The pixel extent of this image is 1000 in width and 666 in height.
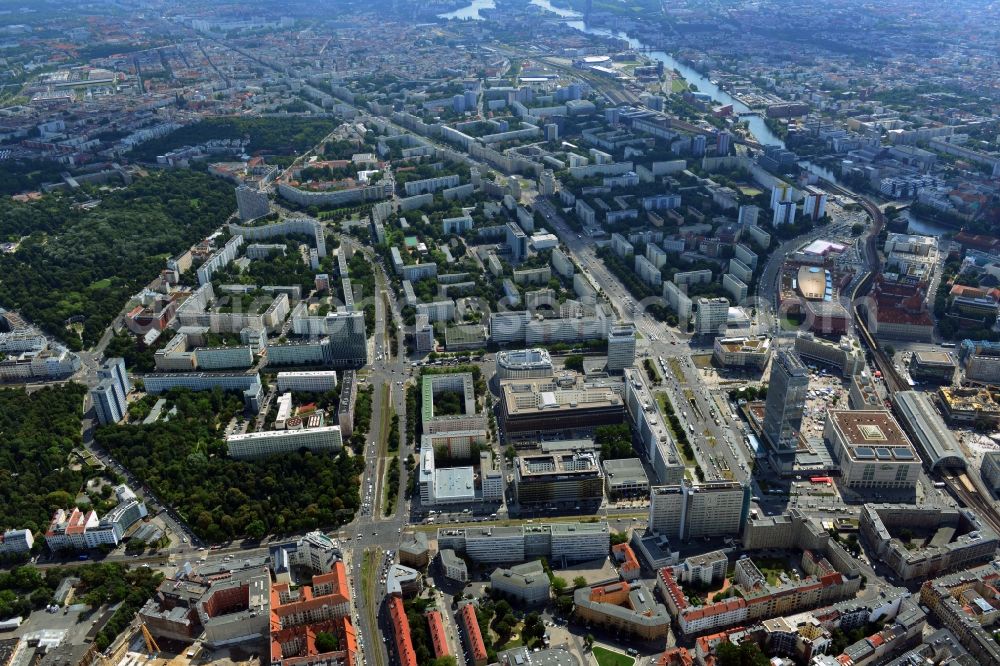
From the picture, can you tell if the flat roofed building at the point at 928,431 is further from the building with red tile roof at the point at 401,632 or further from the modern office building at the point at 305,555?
the modern office building at the point at 305,555

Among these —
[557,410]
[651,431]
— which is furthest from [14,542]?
[651,431]

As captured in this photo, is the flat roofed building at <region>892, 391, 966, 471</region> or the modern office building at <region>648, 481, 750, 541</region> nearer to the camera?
the modern office building at <region>648, 481, 750, 541</region>

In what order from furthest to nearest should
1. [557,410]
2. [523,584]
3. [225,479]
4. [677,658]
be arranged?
[557,410] < [225,479] < [523,584] < [677,658]

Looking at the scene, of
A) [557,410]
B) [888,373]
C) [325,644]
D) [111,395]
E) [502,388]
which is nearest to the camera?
[325,644]

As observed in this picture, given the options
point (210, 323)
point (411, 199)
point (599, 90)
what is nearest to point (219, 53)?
point (599, 90)

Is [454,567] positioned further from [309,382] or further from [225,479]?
[309,382]

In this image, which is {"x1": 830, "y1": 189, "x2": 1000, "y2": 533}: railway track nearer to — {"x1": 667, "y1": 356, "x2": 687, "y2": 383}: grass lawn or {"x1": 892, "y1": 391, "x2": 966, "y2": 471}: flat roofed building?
{"x1": 892, "y1": 391, "x2": 966, "y2": 471}: flat roofed building

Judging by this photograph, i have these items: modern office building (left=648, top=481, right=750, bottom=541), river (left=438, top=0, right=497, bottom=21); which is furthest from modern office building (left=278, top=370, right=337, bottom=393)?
river (left=438, top=0, right=497, bottom=21)

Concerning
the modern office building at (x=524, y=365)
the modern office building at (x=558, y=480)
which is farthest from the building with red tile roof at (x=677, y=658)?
the modern office building at (x=524, y=365)
